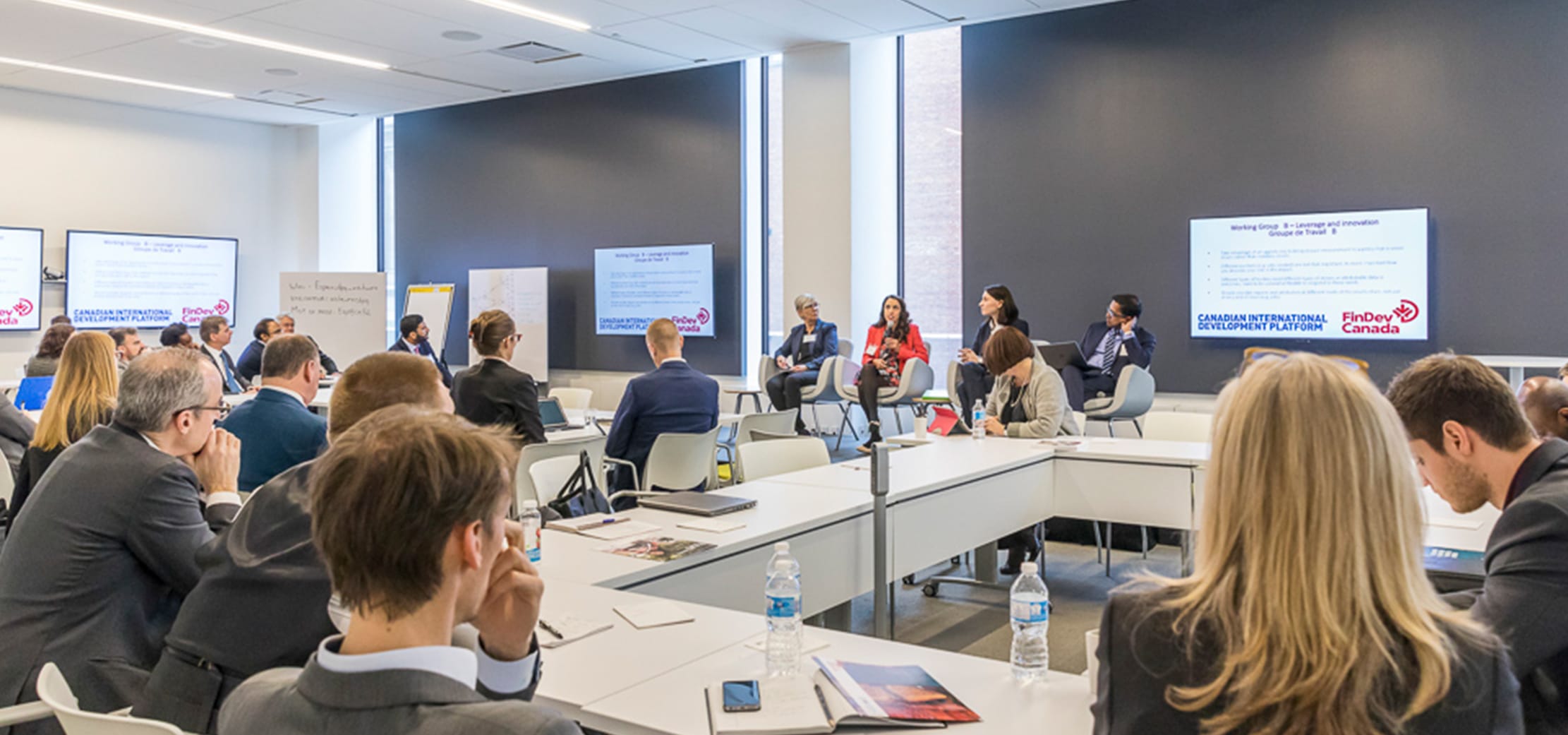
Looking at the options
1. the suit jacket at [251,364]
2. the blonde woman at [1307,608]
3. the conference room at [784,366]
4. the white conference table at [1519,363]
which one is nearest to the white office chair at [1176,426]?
the conference room at [784,366]

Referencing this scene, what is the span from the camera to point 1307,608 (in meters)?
1.27

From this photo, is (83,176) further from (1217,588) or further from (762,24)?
(1217,588)

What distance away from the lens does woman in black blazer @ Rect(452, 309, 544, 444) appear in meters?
5.31

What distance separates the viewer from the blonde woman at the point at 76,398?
358 cm

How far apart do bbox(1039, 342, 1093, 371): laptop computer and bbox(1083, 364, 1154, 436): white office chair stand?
1.03 feet

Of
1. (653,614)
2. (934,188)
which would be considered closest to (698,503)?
(653,614)

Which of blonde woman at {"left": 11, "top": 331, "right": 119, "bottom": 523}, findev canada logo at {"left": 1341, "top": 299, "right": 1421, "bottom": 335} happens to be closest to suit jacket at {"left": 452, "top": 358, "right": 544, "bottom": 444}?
blonde woman at {"left": 11, "top": 331, "right": 119, "bottom": 523}

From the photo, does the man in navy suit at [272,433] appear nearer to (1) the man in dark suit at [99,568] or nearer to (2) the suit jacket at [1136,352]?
(1) the man in dark suit at [99,568]

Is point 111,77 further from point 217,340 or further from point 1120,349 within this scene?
point 1120,349

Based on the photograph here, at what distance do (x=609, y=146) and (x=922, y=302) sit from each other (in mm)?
3697

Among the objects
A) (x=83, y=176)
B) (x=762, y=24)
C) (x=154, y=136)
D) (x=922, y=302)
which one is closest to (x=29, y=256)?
(x=83, y=176)

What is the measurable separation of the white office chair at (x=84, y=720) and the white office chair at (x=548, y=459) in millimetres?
2197

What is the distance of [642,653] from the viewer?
86.0 inches

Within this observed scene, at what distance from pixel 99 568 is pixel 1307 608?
234 cm
